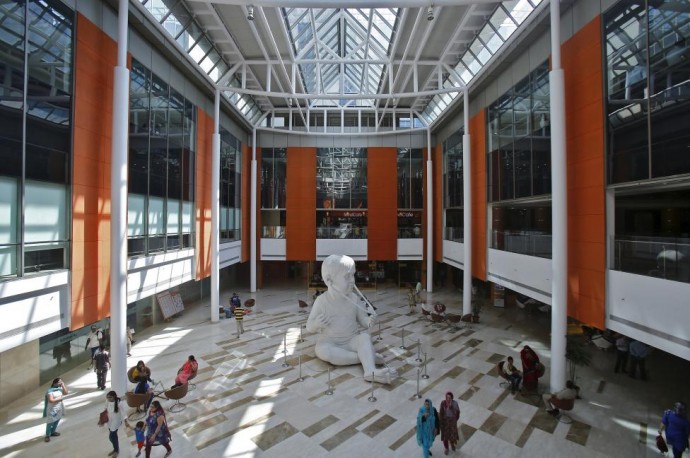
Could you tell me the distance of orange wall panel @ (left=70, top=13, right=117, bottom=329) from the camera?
363 inches

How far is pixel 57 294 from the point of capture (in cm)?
866

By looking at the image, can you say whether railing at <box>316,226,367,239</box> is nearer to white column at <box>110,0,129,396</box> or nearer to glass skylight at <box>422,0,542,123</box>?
glass skylight at <box>422,0,542,123</box>

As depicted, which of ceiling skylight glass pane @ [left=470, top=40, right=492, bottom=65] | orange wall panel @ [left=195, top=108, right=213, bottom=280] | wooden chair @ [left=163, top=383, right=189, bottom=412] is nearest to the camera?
wooden chair @ [left=163, top=383, right=189, bottom=412]

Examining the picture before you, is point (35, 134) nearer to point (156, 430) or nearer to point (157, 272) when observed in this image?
point (157, 272)

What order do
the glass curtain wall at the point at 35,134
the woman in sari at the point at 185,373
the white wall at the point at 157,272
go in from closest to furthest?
the glass curtain wall at the point at 35,134, the woman in sari at the point at 185,373, the white wall at the point at 157,272

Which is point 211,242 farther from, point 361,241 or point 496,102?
point 496,102

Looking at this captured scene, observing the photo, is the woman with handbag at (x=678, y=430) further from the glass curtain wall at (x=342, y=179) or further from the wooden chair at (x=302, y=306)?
the glass curtain wall at (x=342, y=179)

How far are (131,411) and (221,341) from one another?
17.3 feet

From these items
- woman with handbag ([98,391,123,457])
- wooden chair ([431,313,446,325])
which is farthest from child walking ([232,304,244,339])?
wooden chair ([431,313,446,325])

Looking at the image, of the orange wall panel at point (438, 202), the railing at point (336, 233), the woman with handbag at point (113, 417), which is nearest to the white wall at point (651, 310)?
the woman with handbag at point (113, 417)

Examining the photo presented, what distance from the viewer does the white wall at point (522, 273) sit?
38.5ft

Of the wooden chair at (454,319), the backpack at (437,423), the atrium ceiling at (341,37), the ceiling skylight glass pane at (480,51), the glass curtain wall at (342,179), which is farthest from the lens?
the glass curtain wall at (342,179)

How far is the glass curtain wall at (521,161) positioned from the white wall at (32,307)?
48.3 feet

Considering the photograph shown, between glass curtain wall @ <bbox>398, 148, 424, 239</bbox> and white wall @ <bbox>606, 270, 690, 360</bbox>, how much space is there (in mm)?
17264
